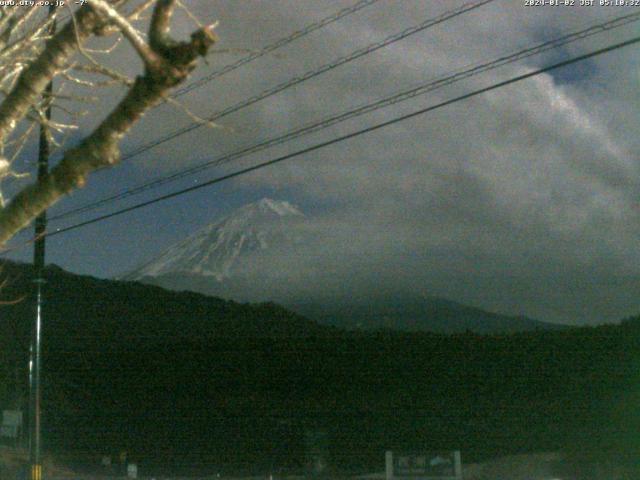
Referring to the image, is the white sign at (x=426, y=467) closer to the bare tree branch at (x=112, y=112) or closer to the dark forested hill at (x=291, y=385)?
the dark forested hill at (x=291, y=385)

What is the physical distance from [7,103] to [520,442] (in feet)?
78.8

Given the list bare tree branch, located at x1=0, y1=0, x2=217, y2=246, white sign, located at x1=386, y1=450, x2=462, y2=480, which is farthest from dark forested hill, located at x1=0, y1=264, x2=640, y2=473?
bare tree branch, located at x1=0, y1=0, x2=217, y2=246

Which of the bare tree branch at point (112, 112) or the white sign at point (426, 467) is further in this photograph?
the white sign at point (426, 467)

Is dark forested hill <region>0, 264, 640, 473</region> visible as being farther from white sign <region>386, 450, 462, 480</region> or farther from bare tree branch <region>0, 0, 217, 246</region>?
bare tree branch <region>0, 0, 217, 246</region>

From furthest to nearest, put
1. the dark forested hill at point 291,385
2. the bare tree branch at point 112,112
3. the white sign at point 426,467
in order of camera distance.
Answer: the dark forested hill at point 291,385, the white sign at point 426,467, the bare tree branch at point 112,112

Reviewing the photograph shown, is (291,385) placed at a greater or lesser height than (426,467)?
greater

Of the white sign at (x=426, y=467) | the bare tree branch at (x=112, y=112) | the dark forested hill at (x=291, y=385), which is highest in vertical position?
the bare tree branch at (x=112, y=112)

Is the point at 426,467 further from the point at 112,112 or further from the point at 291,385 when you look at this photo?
the point at 112,112

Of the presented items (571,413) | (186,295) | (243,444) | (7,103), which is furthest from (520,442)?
(7,103)

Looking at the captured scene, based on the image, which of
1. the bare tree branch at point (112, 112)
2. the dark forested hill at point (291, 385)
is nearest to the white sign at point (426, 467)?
the dark forested hill at point (291, 385)

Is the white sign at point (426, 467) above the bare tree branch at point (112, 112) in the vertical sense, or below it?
below

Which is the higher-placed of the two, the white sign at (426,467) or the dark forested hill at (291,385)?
the dark forested hill at (291,385)

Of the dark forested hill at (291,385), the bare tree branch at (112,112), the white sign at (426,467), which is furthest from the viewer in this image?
the dark forested hill at (291,385)

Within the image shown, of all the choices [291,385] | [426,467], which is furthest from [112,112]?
[291,385]
